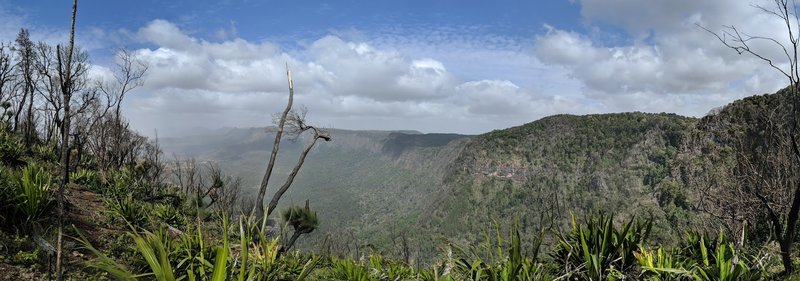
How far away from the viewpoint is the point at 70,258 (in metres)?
6.06

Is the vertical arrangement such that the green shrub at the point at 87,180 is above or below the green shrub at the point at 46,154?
below

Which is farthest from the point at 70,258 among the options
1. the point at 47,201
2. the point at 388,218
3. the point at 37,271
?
the point at 388,218

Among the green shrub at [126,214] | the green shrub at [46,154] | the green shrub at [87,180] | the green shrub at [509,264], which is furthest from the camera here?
the green shrub at [46,154]

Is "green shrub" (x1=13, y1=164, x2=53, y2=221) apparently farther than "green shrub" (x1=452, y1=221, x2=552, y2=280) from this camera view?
Yes

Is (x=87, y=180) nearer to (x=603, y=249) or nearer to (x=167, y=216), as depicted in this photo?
(x=167, y=216)

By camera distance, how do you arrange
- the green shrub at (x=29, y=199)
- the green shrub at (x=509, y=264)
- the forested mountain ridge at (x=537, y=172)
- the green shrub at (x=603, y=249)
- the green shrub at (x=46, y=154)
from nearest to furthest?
the green shrub at (x=509, y=264)
the green shrub at (x=603, y=249)
the green shrub at (x=29, y=199)
the green shrub at (x=46, y=154)
the forested mountain ridge at (x=537, y=172)

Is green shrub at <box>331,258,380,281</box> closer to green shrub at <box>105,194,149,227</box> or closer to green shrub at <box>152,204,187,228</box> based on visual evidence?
green shrub at <box>105,194,149,227</box>

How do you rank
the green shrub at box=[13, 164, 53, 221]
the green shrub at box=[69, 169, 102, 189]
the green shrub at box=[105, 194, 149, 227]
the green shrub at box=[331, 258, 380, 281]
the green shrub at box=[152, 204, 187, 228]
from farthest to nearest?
the green shrub at box=[69, 169, 102, 189]
the green shrub at box=[152, 204, 187, 228]
the green shrub at box=[105, 194, 149, 227]
the green shrub at box=[331, 258, 380, 281]
the green shrub at box=[13, 164, 53, 221]

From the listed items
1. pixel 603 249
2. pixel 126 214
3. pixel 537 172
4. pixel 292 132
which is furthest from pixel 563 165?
pixel 603 249

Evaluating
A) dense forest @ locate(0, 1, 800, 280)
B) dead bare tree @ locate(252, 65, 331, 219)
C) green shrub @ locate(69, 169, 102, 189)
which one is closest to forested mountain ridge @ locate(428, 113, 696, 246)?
dense forest @ locate(0, 1, 800, 280)

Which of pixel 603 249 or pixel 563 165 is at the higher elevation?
pixel 603 249

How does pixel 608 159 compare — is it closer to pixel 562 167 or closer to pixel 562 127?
pixel 562 167

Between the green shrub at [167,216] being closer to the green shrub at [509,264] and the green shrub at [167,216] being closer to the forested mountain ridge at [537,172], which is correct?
the green shrub at [509,264]

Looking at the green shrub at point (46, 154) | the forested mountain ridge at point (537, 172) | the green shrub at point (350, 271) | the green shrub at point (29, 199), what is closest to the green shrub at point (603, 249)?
the green shrub at point (350, 271)
